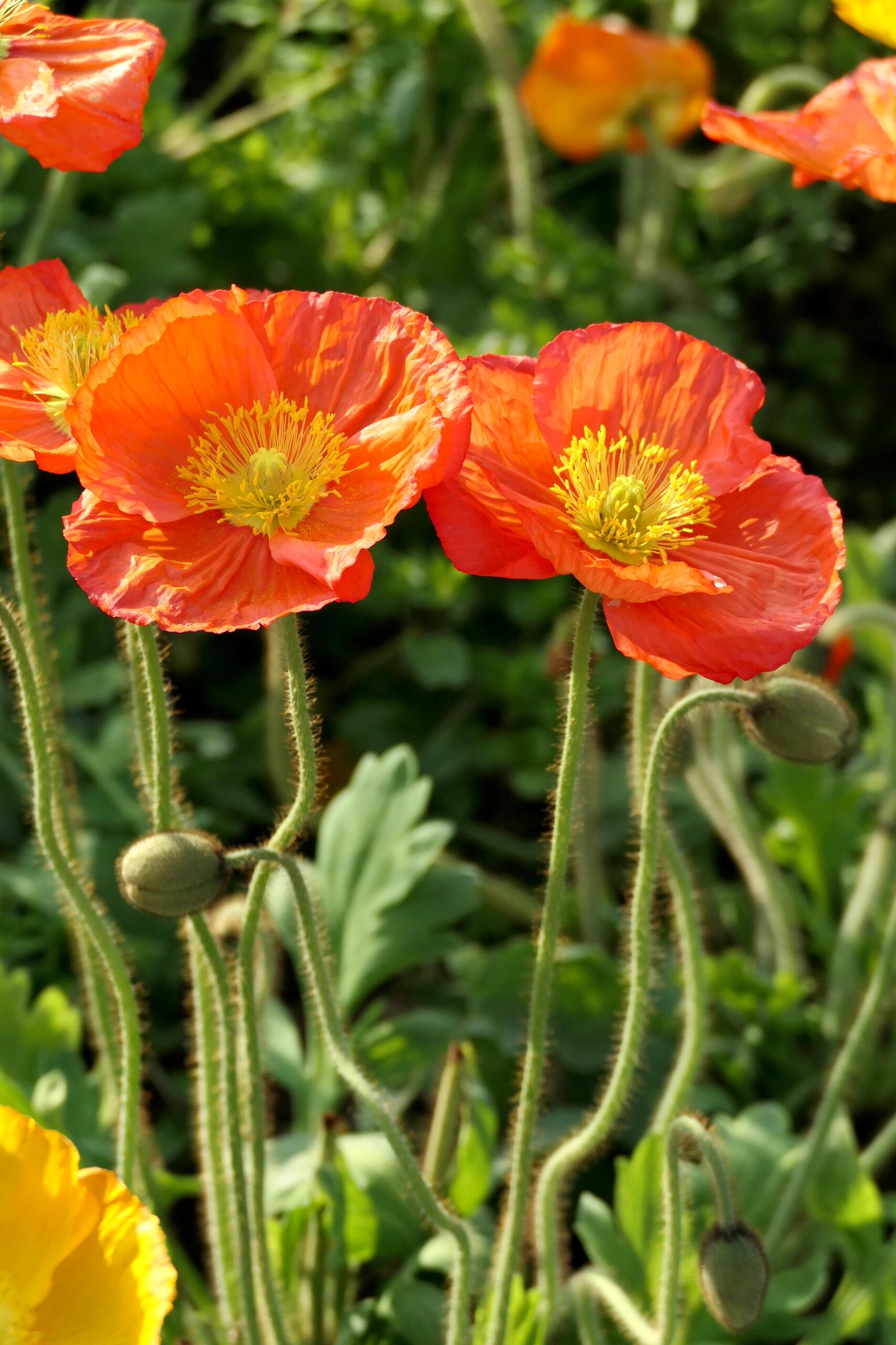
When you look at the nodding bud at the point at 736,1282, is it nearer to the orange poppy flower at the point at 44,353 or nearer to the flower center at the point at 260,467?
the flower center at the point at 260,467

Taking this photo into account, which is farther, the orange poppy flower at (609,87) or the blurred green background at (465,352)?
the orange poppy flower at (609,87)

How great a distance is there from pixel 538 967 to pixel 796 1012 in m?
0.84

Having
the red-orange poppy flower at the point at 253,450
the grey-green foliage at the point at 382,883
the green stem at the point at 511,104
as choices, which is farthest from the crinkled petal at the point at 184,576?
the green stem at the point at 511,104

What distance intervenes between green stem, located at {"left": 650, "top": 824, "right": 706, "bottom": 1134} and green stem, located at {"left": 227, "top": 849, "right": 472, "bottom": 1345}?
0.24 metres

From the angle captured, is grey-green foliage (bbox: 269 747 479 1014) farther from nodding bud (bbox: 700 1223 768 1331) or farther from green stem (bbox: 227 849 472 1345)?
nodding bud (bbox: 700 1223 768 1331)

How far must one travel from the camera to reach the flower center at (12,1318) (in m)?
0.92

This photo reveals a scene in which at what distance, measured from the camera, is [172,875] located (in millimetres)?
968

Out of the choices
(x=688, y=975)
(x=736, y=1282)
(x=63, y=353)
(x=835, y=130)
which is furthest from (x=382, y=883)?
(x=835, y=130)

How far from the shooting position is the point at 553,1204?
1.27 metres

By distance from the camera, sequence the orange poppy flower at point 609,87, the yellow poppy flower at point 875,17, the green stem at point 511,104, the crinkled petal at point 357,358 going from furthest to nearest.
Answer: the orange poppy flower at point 609,87 < the green stem at point 511,104 < the yellow poppy flower at point 875,17 < the crinkled petal at point 357,358

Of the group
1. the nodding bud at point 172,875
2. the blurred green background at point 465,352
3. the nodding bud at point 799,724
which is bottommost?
the blurred green background at point 465,352

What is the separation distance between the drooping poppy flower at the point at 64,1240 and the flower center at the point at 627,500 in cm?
53

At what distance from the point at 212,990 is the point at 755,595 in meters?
0.52

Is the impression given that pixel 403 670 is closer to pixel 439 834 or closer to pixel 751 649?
pixel 439 834
